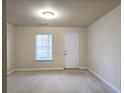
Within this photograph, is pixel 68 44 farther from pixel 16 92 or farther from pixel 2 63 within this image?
pixel 2 63

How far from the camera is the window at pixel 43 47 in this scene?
7770 millimetres

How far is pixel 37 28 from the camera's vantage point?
7688 mm

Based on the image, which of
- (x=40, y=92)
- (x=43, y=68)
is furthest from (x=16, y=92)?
(x=43, y=68)

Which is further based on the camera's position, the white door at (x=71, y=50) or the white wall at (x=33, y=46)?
the white door at (x=71, y=50)

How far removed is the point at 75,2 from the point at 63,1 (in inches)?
13.7

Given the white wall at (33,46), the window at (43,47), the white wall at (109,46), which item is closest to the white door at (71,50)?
the white wall at (33,46)

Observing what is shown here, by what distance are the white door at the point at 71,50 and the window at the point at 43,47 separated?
3.28 feet

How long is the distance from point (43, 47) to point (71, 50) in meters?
1.66

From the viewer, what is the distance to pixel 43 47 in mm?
7789

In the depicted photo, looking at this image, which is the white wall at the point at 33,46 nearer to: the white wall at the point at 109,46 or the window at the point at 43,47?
the window at the point at 43,47

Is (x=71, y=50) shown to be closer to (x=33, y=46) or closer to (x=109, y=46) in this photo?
(x=33, y=46)

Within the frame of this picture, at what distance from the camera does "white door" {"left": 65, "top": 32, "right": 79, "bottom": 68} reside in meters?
7.88

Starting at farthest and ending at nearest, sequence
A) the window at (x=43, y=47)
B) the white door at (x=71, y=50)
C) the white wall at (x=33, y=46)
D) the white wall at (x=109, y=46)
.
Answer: the white door at (x=71, y=50), the window at (x=43, y=47), the white wall at (x=33, y=46), the white wall at (x=109, y=46)

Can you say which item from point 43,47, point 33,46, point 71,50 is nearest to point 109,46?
point 71,50
